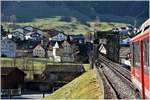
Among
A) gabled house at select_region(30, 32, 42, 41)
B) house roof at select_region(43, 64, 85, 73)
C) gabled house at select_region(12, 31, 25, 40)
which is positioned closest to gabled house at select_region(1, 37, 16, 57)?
gabled house at select_region(12, 31, 25, 40)

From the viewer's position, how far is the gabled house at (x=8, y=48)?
121 meters

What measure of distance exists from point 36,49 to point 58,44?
263 inches

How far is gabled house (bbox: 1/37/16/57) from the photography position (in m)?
121

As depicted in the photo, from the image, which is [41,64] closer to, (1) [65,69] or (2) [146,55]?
(1) [65,69]

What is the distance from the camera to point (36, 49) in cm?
11756

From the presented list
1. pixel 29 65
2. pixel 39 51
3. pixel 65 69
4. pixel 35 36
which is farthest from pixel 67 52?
pixel 35 36

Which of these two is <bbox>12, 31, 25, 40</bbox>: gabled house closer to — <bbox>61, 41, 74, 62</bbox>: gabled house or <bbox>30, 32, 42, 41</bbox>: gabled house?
<bbox>30, 32, 42, 41</bbox>: gabled house

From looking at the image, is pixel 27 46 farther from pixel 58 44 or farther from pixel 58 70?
pixel 58 70

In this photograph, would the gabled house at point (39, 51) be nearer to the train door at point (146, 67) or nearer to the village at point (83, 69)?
the village at point (83, 69)

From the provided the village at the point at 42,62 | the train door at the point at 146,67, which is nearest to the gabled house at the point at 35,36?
the village at the point at 42,62

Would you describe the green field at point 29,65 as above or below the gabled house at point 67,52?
below

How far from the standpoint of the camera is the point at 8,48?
122m

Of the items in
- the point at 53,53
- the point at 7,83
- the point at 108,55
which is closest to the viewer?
the point at 108,55

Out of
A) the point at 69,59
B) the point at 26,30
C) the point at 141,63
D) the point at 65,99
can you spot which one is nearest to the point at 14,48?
the point at 69,59
